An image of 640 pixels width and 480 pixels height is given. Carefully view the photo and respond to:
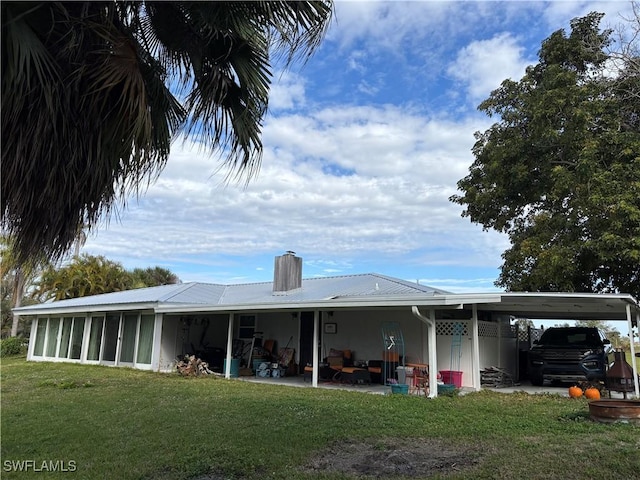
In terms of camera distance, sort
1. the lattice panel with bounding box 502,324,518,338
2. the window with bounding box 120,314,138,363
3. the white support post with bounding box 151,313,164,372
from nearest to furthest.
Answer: the lattice panel with bounding box 502,324,518,338, the white support post with bounding box 151,313,164,372, the window with bounding box 120,314,138,363

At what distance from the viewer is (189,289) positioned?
60.4ft

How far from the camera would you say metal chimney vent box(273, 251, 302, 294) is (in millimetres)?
16531

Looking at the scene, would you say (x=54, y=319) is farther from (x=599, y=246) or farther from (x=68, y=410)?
(x=599, y=246)

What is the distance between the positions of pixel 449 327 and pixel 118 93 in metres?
10.2

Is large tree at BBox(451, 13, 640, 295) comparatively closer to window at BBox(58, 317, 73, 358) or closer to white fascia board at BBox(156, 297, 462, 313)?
white fascia board at BBox(156, 297, 462, 313)

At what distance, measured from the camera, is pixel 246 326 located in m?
16.5

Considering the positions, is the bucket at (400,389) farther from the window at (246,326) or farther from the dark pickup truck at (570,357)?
the window at (246,326)

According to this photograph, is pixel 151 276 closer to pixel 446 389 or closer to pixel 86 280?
pixel 86 280

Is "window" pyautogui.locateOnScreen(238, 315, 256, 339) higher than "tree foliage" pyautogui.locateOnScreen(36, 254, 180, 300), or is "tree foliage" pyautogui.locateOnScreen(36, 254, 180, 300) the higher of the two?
"tree foliage" pyautogui.locateOnScreen(36, 254, 180, 300)

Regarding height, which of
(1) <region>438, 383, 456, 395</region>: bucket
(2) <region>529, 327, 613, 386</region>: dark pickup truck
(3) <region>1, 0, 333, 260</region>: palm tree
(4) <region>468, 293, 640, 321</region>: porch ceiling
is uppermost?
(3) <region>1, 0, 333, 260</region>: palm tree

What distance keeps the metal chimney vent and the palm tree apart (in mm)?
12505

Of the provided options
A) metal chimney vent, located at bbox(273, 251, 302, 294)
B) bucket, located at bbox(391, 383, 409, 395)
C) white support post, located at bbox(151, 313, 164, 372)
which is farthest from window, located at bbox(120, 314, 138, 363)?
bucket, located at bbox(391, 383, 409, 395)

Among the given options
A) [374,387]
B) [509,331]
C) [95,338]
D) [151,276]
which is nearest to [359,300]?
[374,387]

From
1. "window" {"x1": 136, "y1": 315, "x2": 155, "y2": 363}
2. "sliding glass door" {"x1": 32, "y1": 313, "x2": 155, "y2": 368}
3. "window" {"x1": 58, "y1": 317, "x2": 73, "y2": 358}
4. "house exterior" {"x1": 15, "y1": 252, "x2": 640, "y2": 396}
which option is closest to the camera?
"house exterior" {"x1": 15, "y1": 252, "x2": 640, "y2": 396}
